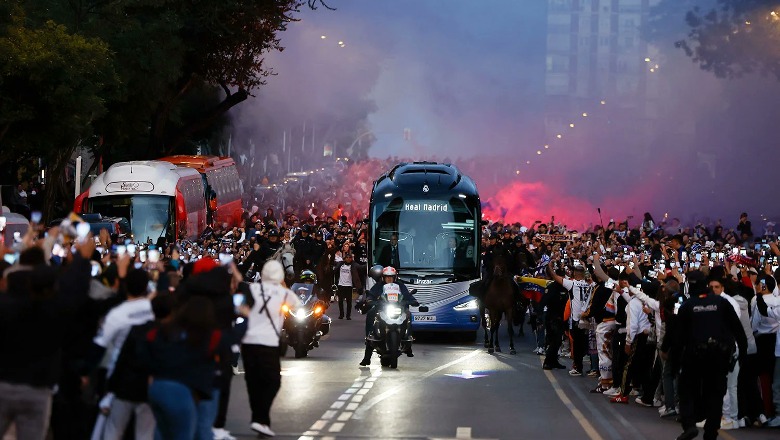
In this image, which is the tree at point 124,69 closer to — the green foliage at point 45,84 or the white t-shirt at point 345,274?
the green foliage at point 45,84

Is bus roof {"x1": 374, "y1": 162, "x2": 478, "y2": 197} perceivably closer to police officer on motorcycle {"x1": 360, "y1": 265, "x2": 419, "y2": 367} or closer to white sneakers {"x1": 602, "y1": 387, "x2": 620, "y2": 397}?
police officer on motorcycle {"x1": 360, "y1": 265, "x2": 419, "y2": 367}

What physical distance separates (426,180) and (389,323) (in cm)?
799

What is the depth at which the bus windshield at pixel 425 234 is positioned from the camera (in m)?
31.6

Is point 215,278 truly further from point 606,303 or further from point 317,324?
point 317,324

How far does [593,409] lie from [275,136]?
55582mm

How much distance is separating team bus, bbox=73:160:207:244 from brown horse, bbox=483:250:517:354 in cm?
1560

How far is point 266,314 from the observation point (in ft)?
51.9

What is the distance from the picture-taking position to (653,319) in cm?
2003

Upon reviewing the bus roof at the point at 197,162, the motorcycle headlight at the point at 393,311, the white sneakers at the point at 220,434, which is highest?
the bus roof at the point at 197,162

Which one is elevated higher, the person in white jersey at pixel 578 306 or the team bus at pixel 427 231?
the team bus at pixel 427 231

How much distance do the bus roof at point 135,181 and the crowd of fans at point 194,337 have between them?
16.5 metres

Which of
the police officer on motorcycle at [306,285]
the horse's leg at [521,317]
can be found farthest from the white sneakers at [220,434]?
the horse's leg at [521,317]

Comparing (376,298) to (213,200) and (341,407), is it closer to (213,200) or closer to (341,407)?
(341,407)

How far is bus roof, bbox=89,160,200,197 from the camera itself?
44219mm
